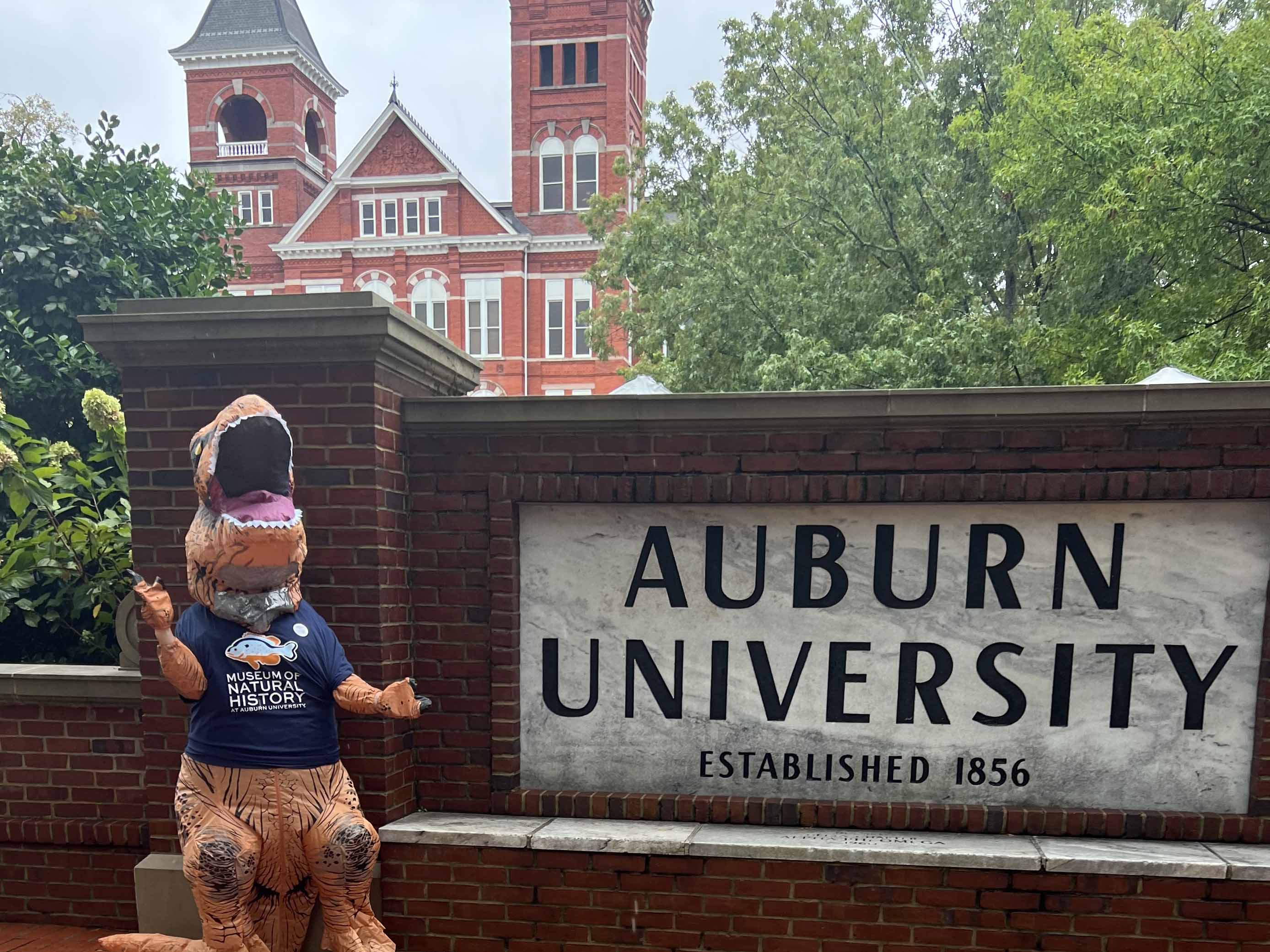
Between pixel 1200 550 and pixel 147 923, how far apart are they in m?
4.92

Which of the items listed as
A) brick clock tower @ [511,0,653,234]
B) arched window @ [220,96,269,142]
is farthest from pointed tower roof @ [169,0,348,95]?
Answer: brick clock tower @ [511,0,653,234]

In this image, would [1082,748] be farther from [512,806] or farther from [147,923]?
[147,923]

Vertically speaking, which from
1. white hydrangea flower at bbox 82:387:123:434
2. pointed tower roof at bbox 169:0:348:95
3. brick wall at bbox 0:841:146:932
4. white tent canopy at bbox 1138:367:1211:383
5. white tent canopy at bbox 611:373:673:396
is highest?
pointed tower roof at bbox 169:0:348:95

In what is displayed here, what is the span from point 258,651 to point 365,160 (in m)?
30.9

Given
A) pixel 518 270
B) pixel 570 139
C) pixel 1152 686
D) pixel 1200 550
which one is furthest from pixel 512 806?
pixel 570 139

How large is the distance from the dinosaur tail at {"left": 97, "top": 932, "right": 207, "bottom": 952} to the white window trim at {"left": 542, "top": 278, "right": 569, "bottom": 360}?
2645cm

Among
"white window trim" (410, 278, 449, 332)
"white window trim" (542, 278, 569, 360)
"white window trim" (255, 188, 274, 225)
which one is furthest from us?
"white window trim" (255, 188, 274, 225)

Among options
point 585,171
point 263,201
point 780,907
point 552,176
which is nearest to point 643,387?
point 780,907

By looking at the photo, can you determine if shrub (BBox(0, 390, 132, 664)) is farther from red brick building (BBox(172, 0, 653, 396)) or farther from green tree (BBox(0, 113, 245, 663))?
red brick building (BBox(172, 0, 653, 396))

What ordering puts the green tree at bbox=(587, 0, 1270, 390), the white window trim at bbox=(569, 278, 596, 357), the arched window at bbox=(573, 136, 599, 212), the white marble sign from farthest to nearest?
1. the arched window at bbox=(573, 136, 599, 212)
2. the white window trim at bbox=(569, 278, 596, 357)
3. the green tree at bbox=(587, 0, 1270, 390)
4. the white marble sign

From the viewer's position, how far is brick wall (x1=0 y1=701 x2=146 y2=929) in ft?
12.3

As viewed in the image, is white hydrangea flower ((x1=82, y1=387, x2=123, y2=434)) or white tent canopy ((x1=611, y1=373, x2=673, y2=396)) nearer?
white tent canopy ((x1=611, y1=373, x2=673, y2=396))

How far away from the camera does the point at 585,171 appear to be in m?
29.9

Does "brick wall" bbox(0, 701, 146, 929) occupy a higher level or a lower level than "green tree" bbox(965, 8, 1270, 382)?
lower
